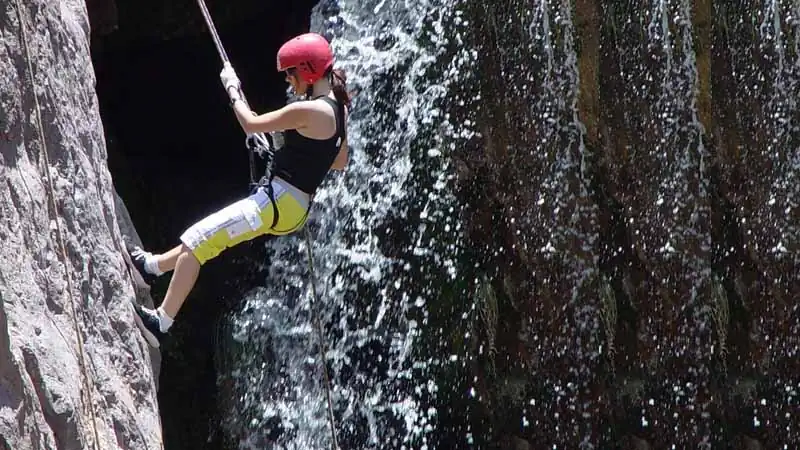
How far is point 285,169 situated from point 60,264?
1106mm

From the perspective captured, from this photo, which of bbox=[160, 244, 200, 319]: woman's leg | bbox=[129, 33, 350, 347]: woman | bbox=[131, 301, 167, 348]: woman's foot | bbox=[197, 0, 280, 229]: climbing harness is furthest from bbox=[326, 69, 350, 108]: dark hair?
bbox=[131, 301, 167, 348]: woman's foot

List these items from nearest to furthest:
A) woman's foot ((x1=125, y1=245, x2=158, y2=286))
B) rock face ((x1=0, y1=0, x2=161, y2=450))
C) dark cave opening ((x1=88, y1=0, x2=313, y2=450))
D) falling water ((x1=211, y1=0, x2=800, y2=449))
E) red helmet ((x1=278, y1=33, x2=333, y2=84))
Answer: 1. rock face ((x1=0, y1=0, x2=161, y2=450))
2. red helmet ((x1=278, y1=33, x2=333, y2=84))
3. woman's foot ((x1=125, y1=245, x2=158, y2=286))
4. falling water ((x1=211, y1=0, x2=800, y2=449))
5. dark cave opening ((x1=88, y1=0, x2=313, y2=450))

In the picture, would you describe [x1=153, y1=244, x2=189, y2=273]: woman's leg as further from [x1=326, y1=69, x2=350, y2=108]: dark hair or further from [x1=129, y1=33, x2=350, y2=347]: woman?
A: [x1=326, y1=69, x2=350, y2=108]: dark hair

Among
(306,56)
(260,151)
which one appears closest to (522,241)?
(260,151)

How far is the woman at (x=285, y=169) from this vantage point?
428cm

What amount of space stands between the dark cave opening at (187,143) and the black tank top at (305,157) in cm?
346

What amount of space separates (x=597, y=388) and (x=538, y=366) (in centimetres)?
43

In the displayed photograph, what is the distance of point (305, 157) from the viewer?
14.5ft

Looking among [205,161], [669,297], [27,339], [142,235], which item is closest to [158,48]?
[205,161]

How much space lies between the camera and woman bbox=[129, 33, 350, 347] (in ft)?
14.0

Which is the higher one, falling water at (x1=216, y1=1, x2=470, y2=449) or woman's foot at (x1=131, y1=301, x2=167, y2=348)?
falling water at (x1=216, y1=1, x2=470, y2=449)

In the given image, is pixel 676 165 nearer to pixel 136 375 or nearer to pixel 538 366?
pixel 538 366

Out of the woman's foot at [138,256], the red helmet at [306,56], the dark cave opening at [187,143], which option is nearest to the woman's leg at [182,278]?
the woman's foot at [138,256]

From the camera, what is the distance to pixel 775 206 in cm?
702
